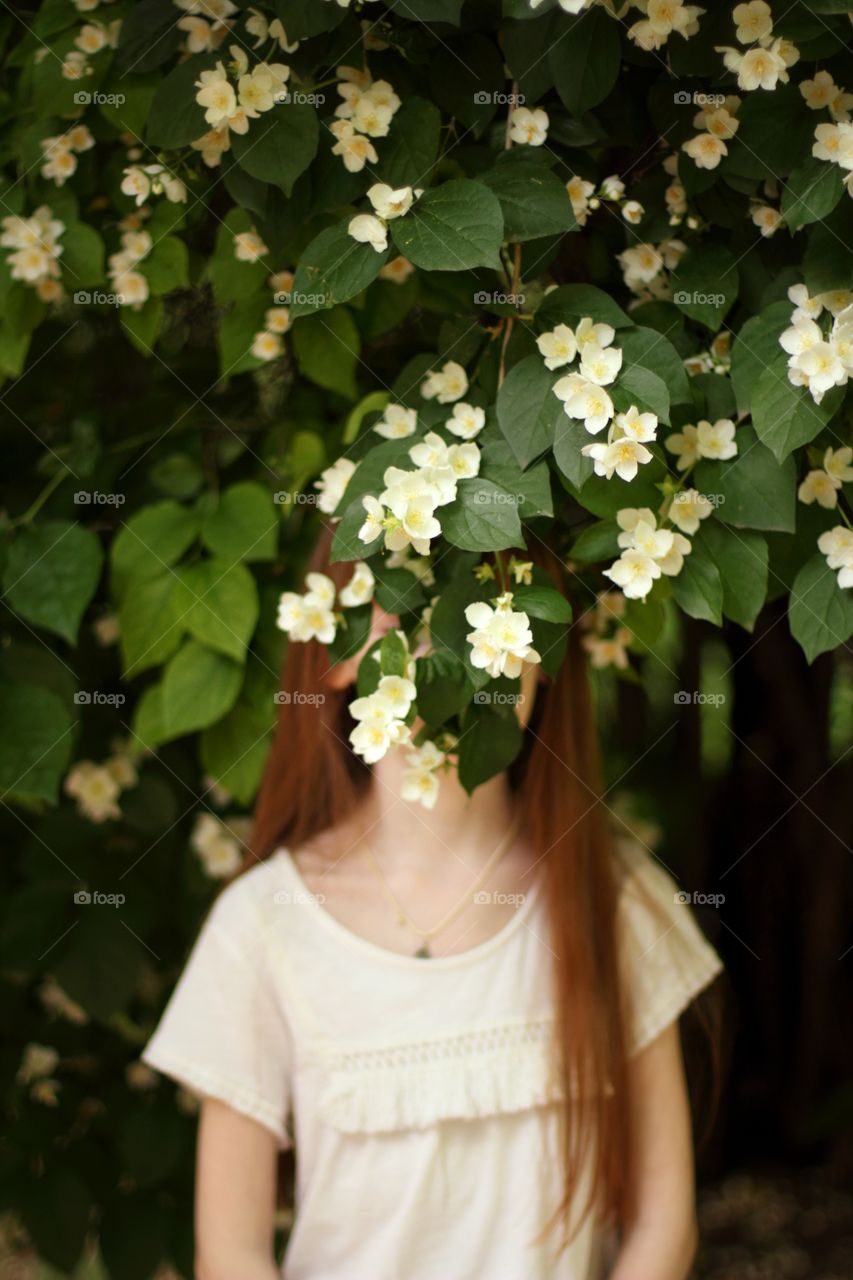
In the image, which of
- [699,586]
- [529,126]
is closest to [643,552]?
[699,586]

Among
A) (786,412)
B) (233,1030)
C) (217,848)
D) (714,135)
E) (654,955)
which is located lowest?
(217,848)

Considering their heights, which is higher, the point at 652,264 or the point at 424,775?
the point at 652,264

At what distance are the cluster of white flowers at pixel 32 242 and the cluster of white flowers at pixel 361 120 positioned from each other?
388 millimetres

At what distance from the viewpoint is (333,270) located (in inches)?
37.6

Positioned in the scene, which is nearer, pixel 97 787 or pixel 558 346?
pixel 558 346

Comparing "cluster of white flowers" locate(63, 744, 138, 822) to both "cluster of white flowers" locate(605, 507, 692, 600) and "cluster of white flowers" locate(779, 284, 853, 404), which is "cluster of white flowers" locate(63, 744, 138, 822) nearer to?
"cluster of white flowers" locate(605, 507, 692, 600)

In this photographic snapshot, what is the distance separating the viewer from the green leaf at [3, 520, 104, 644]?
1.30 metres

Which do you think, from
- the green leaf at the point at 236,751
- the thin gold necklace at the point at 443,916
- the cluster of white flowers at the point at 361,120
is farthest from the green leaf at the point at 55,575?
the cluster of white flowers at the point at 361,120

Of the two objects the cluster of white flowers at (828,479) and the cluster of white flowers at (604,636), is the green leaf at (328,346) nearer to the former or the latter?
the cluster of white flowers at (604,636)

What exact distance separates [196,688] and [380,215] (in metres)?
0.58

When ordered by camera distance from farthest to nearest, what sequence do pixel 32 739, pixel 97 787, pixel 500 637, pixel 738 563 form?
pixel 97 787 < pixel 32 739 < pixel 738 563 < pixel 500 637

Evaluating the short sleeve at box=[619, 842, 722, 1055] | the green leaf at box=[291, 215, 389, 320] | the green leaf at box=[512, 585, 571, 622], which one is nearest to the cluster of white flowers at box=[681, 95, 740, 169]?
the green leaf at box=[291, 215, 389, 320]

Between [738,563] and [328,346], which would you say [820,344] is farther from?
[328,346]

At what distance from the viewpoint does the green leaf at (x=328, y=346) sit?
1.30 metres
